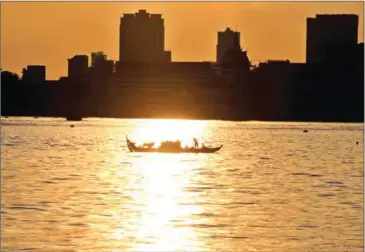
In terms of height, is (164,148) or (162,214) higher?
(164,148)

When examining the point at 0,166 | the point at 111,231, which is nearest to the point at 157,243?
the point at 111,231

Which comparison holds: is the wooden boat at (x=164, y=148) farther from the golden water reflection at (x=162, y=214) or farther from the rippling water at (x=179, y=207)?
the golden water reflection at (x=162, y=214)

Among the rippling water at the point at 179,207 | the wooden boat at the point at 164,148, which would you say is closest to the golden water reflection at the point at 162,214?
the rippling water at the point at 179,207

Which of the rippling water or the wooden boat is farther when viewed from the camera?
the wooden boat

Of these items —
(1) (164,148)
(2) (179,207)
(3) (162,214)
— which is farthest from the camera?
(1) (164,148)

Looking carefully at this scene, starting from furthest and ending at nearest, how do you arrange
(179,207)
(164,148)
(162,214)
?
(164,148), (179,207), (162,214)

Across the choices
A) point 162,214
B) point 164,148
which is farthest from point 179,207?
point 164,148

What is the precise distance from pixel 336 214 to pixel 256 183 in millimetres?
22413

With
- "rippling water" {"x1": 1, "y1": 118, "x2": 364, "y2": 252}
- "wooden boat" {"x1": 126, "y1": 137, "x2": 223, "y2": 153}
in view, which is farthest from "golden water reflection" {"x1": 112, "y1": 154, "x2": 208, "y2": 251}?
→ "wooden boat" {"x1": 126, "y1": 137, "x2": 223, "y2": 153}

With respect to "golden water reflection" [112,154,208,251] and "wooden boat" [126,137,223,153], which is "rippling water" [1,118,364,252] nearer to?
"golden water reflection" [112,154,208,251]

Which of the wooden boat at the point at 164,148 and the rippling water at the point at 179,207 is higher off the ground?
the wooden boat at the point at 164,148

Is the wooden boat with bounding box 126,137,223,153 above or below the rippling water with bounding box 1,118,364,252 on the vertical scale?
above

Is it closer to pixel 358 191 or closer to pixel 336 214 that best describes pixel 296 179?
pixel 358 191

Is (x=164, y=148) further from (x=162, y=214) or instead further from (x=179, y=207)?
(x=162, y=214)
